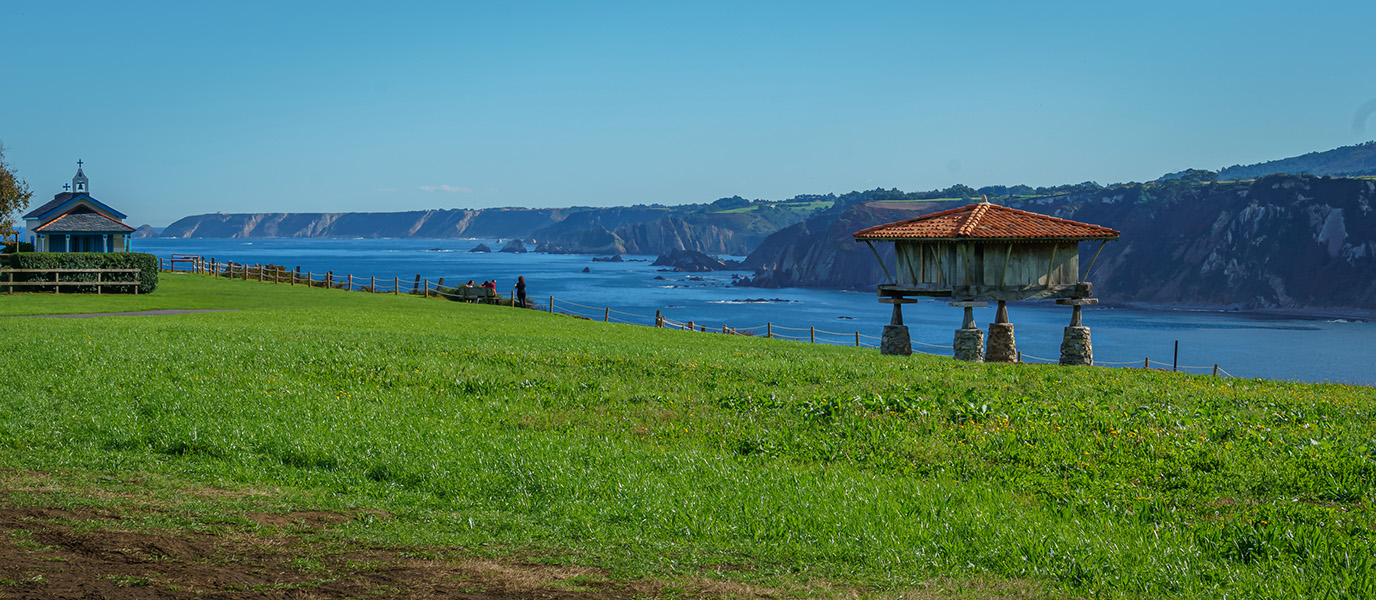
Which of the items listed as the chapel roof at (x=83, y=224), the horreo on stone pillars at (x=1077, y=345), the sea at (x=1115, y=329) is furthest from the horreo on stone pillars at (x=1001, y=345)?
the chapel roof at (x=83, y=224)

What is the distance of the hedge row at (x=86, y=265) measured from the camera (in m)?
48.4

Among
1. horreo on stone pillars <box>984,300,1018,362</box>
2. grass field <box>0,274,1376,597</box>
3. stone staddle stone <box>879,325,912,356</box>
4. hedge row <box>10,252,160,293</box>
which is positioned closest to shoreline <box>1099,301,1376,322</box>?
horreo on stone pillars <box>984,300,1018,362</box>

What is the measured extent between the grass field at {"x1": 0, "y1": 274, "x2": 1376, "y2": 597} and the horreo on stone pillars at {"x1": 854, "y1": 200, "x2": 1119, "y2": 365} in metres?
11.1

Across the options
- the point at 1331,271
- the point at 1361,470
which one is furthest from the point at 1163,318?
the point at 1361,470

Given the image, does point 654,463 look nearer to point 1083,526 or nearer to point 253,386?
point 1083,526

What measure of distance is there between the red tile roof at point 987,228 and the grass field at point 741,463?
35.6ft

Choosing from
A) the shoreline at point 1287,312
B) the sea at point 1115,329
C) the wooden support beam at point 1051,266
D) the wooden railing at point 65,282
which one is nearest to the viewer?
the wooden support beam at point 1051,266

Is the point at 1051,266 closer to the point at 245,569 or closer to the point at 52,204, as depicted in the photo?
the point at 245,569

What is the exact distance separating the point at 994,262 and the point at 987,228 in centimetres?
132

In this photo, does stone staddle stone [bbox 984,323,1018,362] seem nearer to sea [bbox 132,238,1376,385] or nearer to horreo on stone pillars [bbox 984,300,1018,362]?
horreo on stone pillars [bbox 984,300,1018,362]

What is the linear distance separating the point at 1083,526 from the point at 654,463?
500cm

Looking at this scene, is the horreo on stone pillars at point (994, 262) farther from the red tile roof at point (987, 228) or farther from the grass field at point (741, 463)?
the grass field at point (741, 463)

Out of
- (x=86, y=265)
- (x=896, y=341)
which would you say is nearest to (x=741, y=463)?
(x=896, y=341)

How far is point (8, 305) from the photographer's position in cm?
3959
